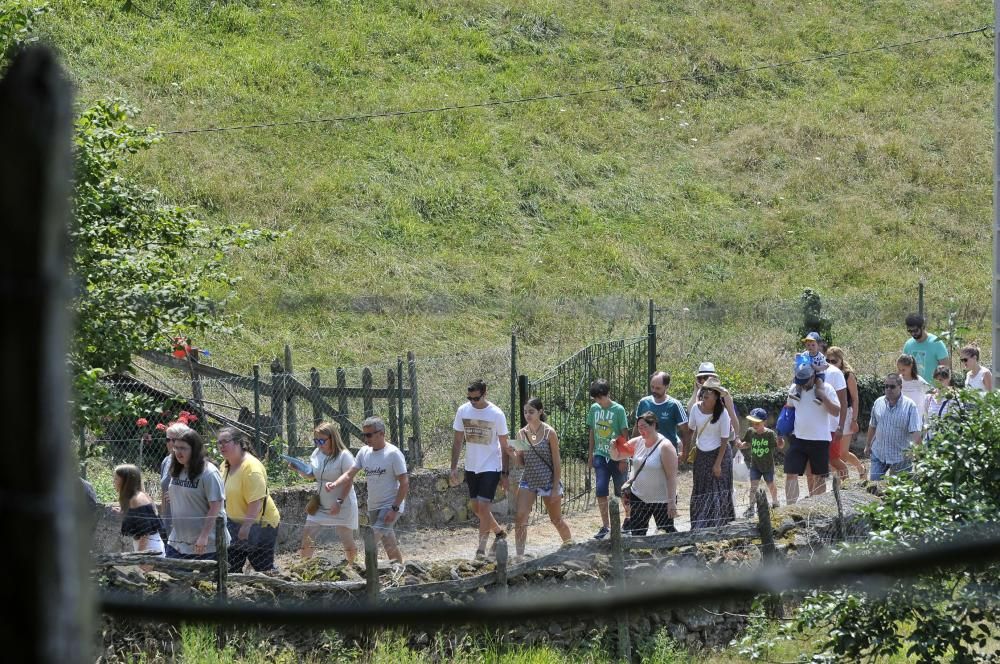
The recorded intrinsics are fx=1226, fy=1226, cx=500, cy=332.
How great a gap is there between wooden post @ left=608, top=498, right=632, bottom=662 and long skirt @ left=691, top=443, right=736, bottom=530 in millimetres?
1072

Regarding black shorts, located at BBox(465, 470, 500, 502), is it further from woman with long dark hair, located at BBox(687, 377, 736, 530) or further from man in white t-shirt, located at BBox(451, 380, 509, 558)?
woman with long dark hair, located at BBox(687, 377, 736, 530)

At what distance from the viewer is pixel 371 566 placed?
7.94m

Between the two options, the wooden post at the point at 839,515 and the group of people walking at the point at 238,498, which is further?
the wooden post at the point at 839,515

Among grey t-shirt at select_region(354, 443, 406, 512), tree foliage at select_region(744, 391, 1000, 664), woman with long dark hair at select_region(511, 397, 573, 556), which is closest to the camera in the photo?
tree foliage at select_region(744, 391, 1000, 664)

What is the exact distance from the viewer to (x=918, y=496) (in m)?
6.86

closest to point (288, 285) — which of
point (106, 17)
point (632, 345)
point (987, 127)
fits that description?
point (632, 345)

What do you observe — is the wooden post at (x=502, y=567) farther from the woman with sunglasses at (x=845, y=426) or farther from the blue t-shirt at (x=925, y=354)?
the blue t-shirt at (x=925, y=354)

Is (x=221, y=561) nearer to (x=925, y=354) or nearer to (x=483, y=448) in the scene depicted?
(x=483, y=448)

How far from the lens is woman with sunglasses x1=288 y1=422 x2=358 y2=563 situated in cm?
876

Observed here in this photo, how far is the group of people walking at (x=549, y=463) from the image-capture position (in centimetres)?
810

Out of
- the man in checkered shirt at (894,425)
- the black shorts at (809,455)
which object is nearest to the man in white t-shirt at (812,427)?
the black shorts at (809,455)

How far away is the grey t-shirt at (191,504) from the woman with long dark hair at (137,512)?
0.39ft

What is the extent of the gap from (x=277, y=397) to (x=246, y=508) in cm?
487

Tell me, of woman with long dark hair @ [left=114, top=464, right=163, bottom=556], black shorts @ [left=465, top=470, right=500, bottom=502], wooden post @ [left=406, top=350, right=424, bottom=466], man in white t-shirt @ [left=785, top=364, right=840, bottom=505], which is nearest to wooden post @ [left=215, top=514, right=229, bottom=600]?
woman with long dark hair @ [left=114, top=464, right=163, bottom=556]
